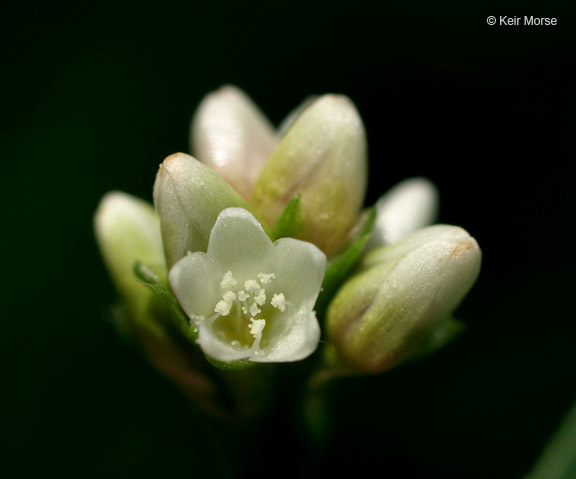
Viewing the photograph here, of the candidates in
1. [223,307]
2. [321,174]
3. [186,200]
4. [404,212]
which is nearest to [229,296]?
[223,307]

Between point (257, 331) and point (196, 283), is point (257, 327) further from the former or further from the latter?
point (196, 283)

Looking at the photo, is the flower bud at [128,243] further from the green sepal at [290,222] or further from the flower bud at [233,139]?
the green sepal at [290,222]

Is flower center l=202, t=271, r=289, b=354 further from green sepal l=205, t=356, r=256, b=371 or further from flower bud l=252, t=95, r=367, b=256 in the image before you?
flower bud l=252, t=95, r=367, b=256

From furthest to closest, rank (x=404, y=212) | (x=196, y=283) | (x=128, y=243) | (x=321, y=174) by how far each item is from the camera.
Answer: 1. (x=404, y=212)
2. (x=128, y=243)
3. (x=321, y=174)
4. (x=196, y=283)

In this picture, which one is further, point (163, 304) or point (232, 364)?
point (163, 304)

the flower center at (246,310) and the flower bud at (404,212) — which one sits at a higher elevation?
the flower bud at (404,212)

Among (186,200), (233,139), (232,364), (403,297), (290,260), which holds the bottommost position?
(232,364)

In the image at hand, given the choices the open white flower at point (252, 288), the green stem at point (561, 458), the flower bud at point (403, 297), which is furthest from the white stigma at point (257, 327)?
the green stem at point (561, 458)
